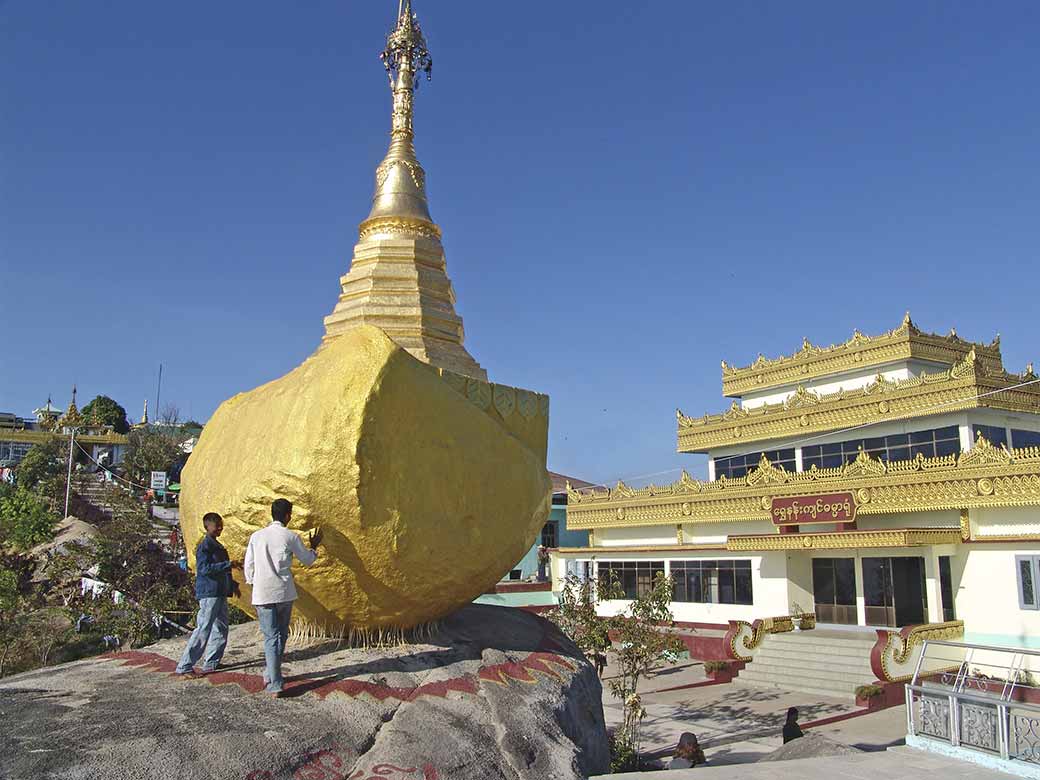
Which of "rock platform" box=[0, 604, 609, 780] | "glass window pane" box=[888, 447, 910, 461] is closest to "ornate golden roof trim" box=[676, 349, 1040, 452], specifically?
"glass window pane" box=[888, 447, 910, 461]

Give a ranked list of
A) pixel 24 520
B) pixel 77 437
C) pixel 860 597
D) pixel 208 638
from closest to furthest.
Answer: pixel 208 638, pixel 860 597, pixel 24 520, pixel 77 437

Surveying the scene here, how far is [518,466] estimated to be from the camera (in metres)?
9.31

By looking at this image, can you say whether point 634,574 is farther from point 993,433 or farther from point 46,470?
point 46,470

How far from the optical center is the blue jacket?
7.53 m

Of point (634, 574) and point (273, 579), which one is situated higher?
point (273, 579)

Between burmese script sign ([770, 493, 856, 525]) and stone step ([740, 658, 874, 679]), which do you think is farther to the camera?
burmese script sign ([770, 493, 856, 525])

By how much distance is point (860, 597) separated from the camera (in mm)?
22000

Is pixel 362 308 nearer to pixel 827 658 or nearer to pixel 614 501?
pixel 827 658

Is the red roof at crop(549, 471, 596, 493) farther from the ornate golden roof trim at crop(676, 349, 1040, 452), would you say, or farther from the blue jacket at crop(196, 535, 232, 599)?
the blue jacket at crop(196, 535, 232, 599)

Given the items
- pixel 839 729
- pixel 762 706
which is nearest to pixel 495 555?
pixel 839 729

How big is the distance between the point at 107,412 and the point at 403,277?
192 ft

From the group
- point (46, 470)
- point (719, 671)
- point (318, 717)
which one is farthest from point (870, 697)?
point (46, 470)

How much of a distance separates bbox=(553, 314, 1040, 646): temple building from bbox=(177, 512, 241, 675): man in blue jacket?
16.6 metres

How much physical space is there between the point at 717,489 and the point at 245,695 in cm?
2054
